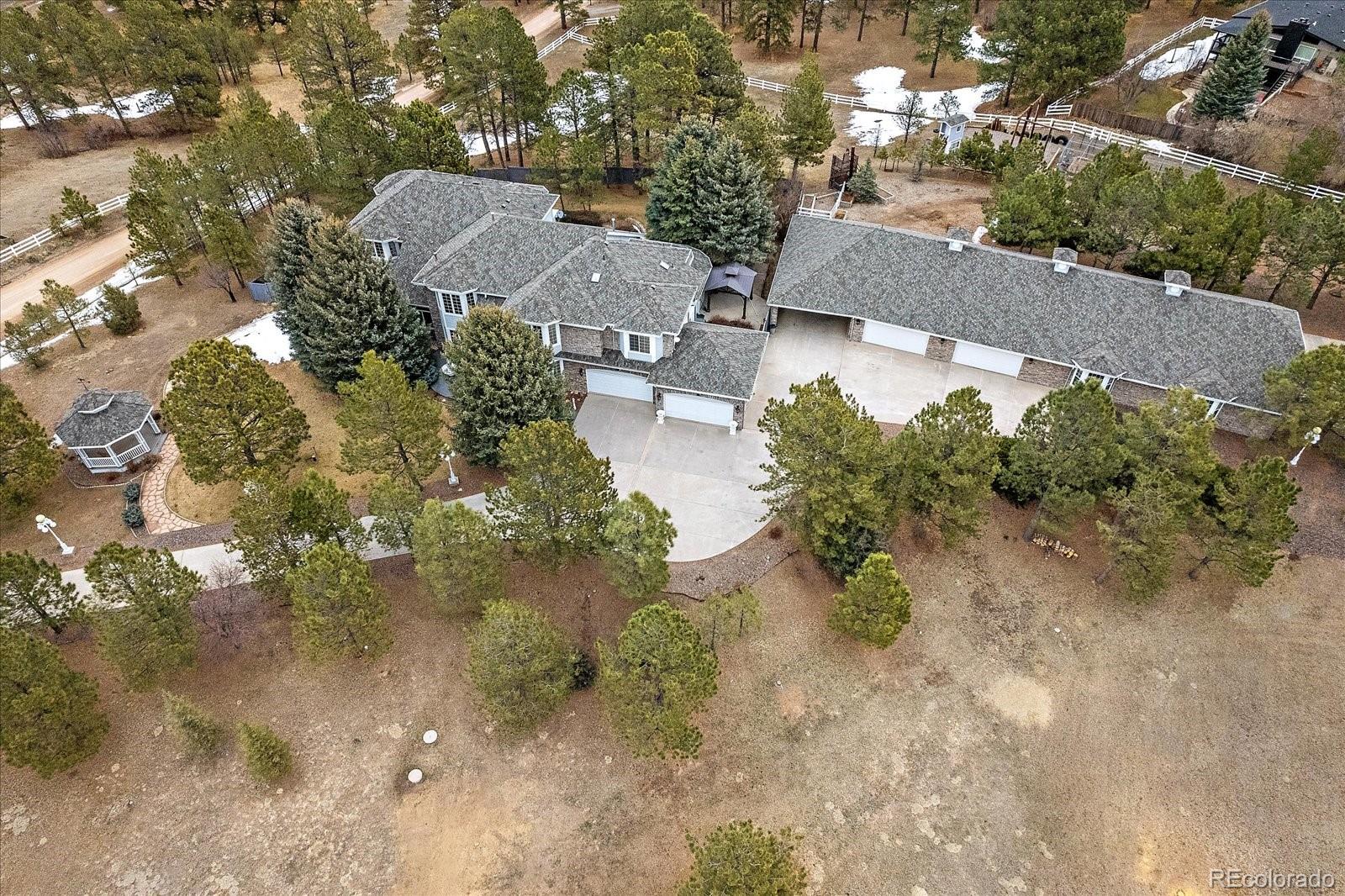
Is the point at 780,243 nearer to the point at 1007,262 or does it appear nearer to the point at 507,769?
the point at 1007,262

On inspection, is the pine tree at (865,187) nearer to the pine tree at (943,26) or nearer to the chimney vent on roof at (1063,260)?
the chimney vent on roof at (1063,260)

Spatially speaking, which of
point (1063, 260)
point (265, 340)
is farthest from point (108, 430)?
point (1063, 260)

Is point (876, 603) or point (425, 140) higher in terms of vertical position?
point (425, 140)

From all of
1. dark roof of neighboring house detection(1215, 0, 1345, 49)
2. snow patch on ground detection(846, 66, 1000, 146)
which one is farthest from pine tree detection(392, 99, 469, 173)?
dark roof of neighboring house detection(1215, 0, 1345, 49)

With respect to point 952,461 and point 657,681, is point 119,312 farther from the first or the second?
point 952,461

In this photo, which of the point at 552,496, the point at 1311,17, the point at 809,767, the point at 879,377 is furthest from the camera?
the point at 1311,17

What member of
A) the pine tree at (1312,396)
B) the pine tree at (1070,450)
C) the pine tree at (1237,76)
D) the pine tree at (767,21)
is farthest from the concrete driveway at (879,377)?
the pine tree at (767,21)
